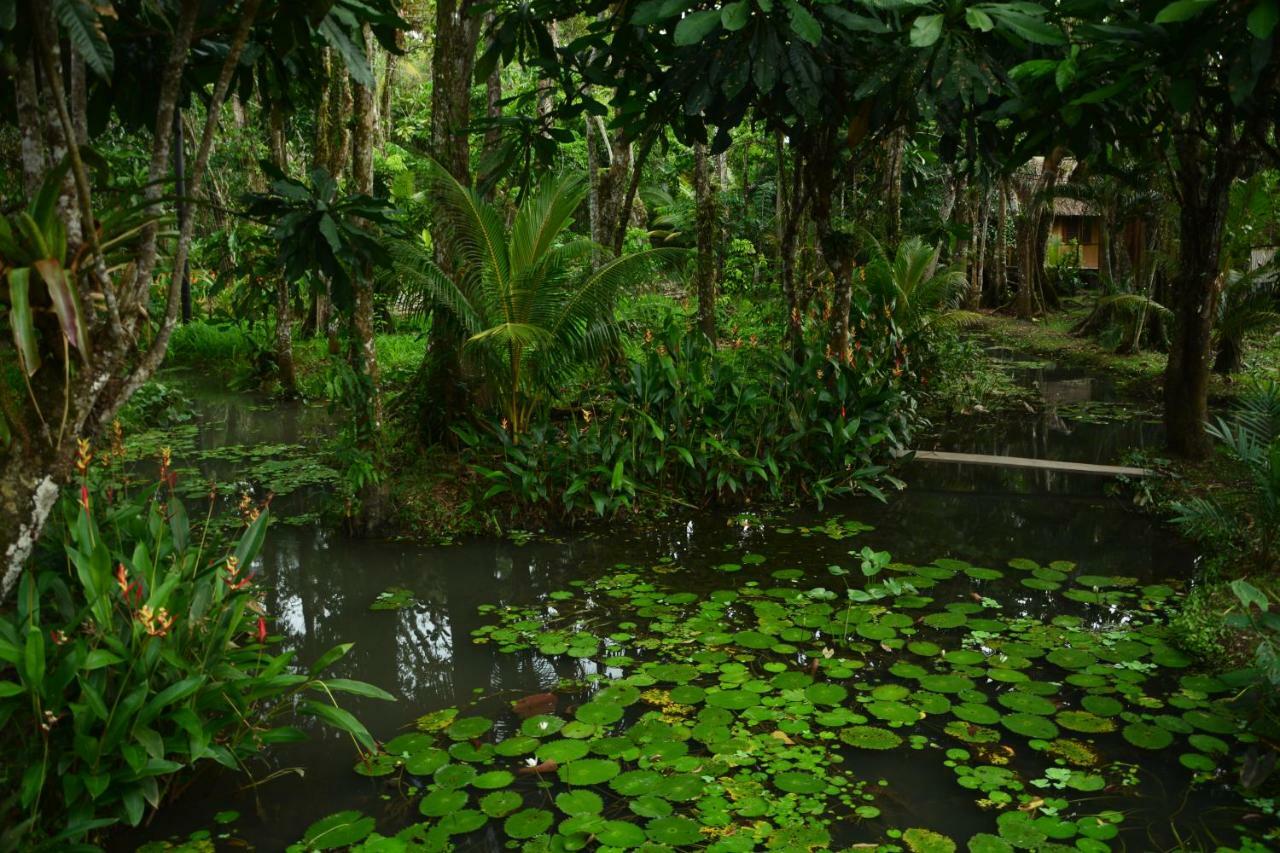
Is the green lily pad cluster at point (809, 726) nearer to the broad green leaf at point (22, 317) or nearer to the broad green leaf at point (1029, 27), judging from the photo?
the broad green leaf at point (22, 317)

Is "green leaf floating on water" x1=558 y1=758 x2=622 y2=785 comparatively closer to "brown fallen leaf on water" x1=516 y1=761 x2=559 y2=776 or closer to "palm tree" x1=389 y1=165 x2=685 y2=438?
"brown fallen leaf on water" x1=516 y1=761 x2=559 y2=776

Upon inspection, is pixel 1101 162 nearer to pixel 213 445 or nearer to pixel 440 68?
pixel 440 68

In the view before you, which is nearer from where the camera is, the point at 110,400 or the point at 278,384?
the point at 110,400

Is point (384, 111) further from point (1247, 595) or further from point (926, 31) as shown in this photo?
point (1247, 595)

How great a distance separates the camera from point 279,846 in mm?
2812

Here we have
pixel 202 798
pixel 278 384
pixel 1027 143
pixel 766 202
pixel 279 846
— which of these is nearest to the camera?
pixel 279 846

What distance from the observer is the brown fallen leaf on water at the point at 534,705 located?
3.57 metres

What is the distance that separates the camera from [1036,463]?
6793mm

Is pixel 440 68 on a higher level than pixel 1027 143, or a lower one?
higher

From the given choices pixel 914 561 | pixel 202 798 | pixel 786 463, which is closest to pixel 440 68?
pixel 786 463

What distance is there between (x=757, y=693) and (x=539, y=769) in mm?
903

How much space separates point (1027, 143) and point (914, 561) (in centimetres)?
213

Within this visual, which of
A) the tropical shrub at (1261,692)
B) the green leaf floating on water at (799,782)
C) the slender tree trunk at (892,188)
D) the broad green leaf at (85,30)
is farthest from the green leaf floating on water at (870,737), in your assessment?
the slender tree trunk at (892,188)

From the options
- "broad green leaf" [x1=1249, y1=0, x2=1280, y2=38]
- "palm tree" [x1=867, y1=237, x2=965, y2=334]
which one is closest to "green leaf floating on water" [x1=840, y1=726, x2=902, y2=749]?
"broad green leaf" [x1=1249, y1=0, x2=1280, y2=38]
